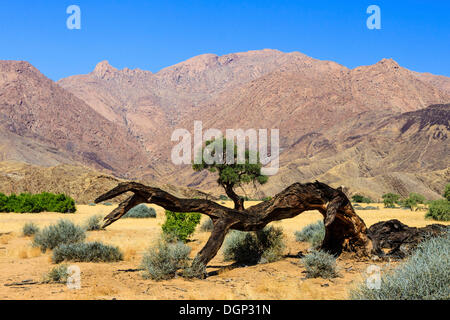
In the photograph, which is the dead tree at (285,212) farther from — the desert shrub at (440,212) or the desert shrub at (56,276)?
the desert shrub at (440,212)

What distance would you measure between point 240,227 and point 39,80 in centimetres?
17512

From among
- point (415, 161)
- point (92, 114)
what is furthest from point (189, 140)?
point (415, 161)

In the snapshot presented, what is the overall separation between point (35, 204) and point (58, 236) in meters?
20.7

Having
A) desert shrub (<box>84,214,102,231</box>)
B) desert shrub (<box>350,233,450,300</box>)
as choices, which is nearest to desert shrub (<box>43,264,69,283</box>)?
desert shrub (<box>350,233,450,300</box>)

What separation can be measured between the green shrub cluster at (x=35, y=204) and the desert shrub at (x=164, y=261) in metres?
25.2


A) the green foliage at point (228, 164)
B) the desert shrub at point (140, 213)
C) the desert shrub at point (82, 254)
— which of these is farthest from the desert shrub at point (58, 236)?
the desert shrub at point (140, 213)

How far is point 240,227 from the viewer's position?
931 cm

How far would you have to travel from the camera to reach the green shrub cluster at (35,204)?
31859mm

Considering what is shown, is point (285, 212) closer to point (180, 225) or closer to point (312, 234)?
point (312, 234)

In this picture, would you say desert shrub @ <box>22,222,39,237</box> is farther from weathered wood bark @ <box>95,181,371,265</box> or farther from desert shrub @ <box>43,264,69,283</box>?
weathered wood bark @ <box>95,181,371,265</box>

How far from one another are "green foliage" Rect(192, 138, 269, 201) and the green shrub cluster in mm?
12767

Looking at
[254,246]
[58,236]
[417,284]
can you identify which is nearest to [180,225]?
[58,236]

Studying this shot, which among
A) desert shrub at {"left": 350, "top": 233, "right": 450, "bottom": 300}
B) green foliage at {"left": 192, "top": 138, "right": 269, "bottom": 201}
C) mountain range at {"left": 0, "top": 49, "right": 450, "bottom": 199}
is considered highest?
mountain range at {"left": 0, "top": 49, "right": 450, "bottom": 199}

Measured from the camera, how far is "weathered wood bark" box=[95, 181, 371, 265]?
28.2 ft
